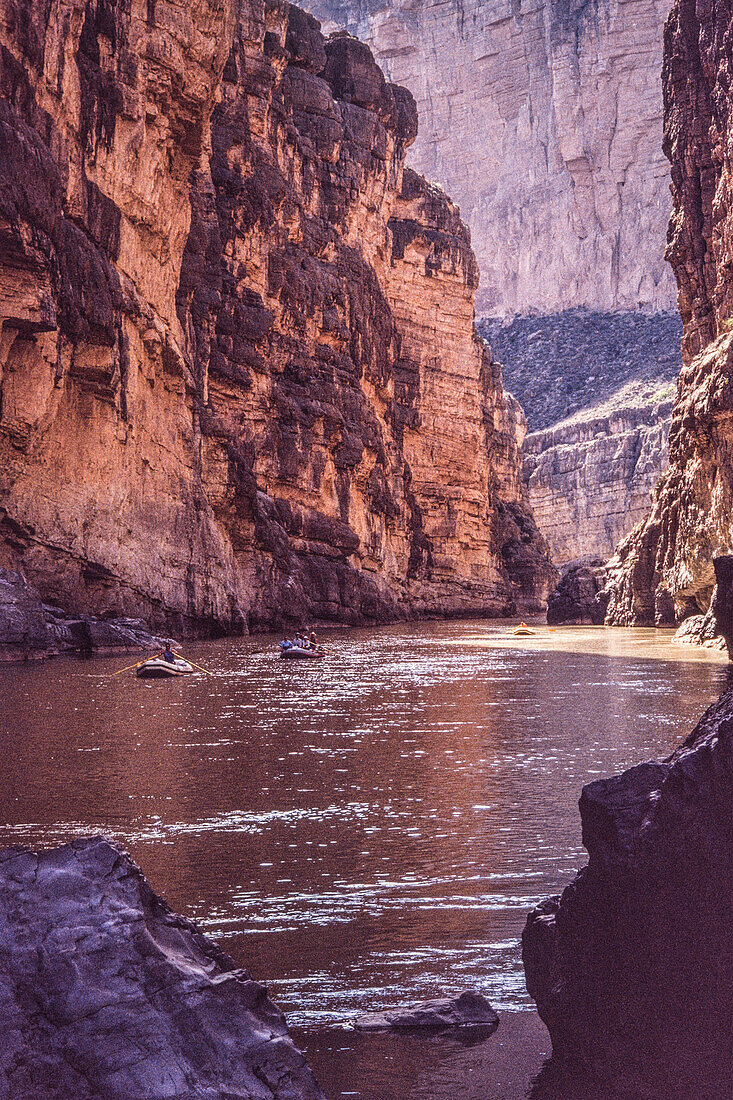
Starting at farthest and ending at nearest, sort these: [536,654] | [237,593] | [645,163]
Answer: [645,163] → [237,593] → [536,654]

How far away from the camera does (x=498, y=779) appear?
10234mm

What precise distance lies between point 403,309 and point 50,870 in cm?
7570

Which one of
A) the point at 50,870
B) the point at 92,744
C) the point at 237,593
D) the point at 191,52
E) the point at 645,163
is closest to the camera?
the point at 50,870

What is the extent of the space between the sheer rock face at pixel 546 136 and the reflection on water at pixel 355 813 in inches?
5657

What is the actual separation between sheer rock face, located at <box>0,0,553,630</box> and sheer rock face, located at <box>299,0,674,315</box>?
79654 millimetres

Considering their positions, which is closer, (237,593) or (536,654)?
(536,654)

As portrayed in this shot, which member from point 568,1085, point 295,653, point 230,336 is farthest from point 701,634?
point 568,1085

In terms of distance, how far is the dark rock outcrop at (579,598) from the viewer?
63.0 meters

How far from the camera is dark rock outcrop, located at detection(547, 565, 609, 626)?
207 ft

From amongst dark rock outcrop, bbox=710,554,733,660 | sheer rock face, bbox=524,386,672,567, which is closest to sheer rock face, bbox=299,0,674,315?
sheer rock face, bbox=524,386,672,567

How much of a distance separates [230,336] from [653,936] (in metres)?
49.4

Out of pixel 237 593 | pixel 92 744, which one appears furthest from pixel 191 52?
pixel 92 744

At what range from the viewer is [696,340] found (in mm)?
47438

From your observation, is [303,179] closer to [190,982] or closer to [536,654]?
[536,654]
